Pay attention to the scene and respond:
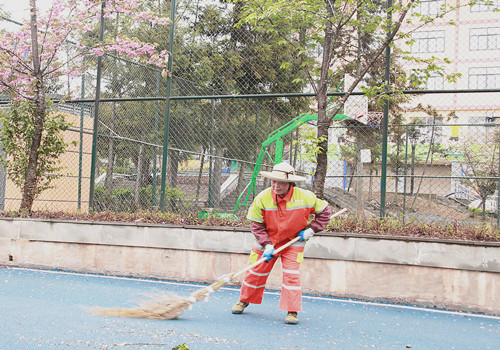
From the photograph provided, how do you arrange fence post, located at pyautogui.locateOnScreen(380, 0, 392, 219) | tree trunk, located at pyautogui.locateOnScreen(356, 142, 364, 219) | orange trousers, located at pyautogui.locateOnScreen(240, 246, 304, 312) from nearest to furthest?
orange trousers, located at pyautogui.locateOnScreen(240, 246, 304, 312) < fence post, located at pyautogui.locateOnScreen(380, 0, 392, 219) < tree trunk, located at pyautogui.locateOnScreen(356, 142, 364, 219)

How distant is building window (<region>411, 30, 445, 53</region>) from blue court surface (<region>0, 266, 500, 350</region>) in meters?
6.76

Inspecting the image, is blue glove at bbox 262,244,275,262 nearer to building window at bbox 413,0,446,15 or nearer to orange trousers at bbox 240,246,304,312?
orange trousers at bbox 240,246,304,312

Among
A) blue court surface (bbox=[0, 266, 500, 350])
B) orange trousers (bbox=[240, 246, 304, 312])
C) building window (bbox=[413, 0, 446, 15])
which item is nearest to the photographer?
blue court surface (bbox=[0, 266, 500, 350])

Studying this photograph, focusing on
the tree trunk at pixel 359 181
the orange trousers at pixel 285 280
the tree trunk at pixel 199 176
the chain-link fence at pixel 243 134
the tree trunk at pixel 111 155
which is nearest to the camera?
the orange trousers at pixel 285 280

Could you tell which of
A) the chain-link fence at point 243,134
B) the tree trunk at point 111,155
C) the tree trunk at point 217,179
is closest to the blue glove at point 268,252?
the chain-link fence at point 243,134

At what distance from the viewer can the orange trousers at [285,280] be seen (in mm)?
5574

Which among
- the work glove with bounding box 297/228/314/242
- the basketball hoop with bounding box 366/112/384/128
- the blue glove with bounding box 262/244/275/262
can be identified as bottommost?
the blue glove with bounding box 262/244/275/262

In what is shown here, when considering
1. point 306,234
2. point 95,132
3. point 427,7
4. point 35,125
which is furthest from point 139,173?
point 306,234

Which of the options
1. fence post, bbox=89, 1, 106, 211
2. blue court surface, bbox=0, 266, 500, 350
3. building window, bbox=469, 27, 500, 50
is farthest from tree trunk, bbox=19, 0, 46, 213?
building window, bbox=469, 27, 500, 50

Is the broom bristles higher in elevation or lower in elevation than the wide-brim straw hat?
lower

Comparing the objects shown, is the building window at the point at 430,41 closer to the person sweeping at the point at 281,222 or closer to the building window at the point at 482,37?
the building window at the point at 482,37

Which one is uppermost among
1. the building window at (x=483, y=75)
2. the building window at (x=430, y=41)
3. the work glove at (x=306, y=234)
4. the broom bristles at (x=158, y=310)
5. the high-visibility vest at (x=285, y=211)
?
the building window at (x=430, y=41)

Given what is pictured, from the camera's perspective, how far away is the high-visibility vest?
5859mm

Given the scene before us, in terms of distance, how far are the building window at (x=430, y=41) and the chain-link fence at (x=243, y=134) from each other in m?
0.05
